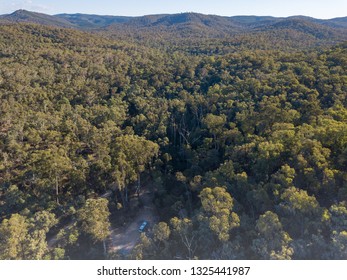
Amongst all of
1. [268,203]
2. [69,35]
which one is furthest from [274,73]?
[69,35]

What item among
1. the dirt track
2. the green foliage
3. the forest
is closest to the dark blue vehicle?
the dirt track

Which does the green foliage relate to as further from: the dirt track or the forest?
the dirt track

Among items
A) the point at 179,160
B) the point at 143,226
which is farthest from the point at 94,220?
the point at 179,160

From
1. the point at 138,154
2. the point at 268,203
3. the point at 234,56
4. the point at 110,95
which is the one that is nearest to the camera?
the point at 268,203

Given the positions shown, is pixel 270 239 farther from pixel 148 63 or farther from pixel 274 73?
pixel 148 63

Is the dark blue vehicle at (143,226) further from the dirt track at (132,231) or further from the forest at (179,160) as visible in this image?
the forest at (179,160)

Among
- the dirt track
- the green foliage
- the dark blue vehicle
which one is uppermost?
the green foliage

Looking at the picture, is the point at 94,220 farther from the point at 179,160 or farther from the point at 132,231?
the point at 179,160

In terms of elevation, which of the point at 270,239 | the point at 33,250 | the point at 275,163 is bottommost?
the point at 33,250

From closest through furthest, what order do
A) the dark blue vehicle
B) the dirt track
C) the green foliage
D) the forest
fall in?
the forest
the green foliage
the dirt track
the dark blue vehicle
